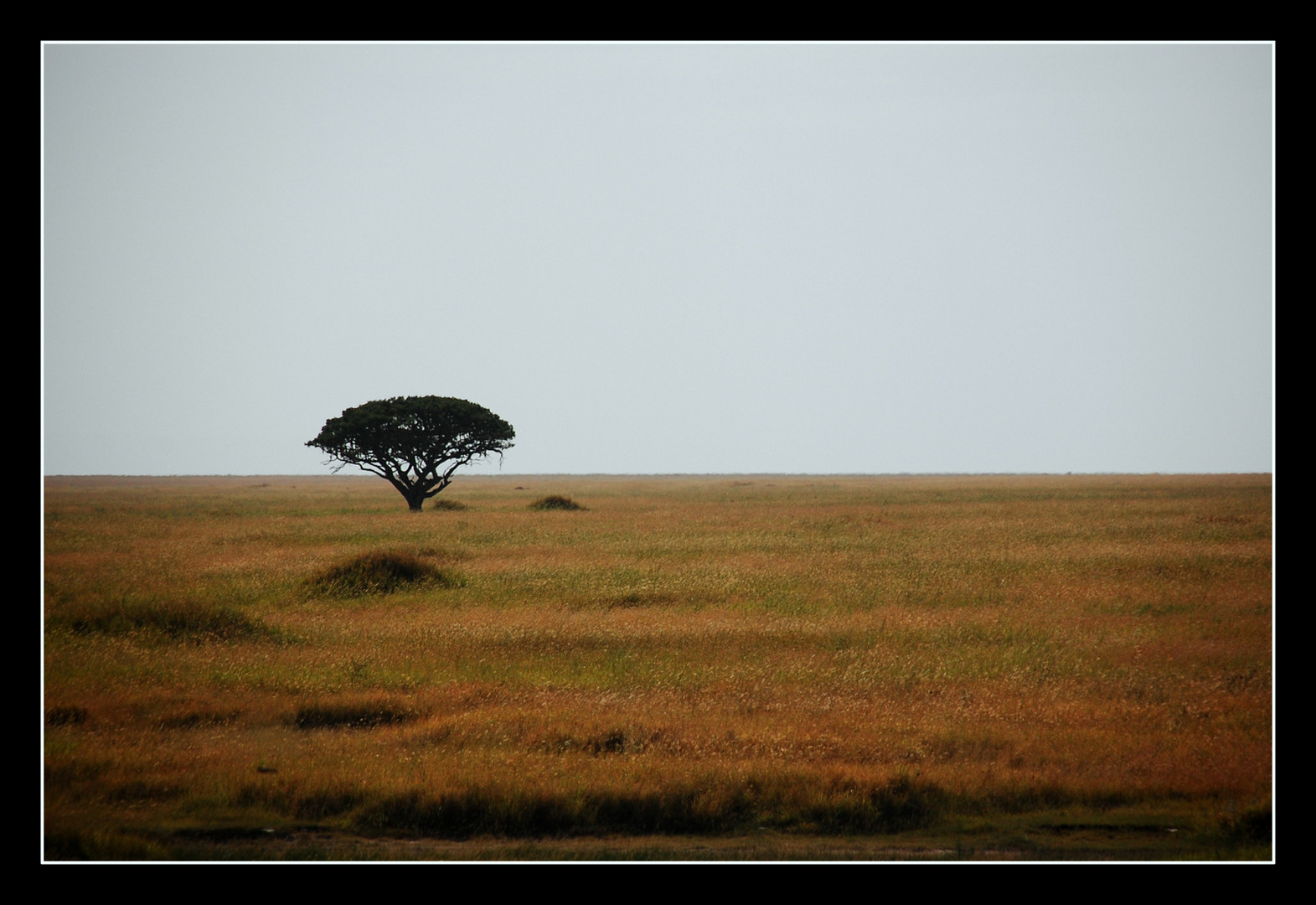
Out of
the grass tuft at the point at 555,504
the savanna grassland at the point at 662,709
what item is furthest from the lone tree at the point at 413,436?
the savanna grassland at the point at 662,709

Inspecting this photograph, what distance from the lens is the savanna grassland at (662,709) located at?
7.36 m

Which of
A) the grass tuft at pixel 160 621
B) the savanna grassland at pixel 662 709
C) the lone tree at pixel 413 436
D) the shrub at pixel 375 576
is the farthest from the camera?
the lone tree at pixel 413 436

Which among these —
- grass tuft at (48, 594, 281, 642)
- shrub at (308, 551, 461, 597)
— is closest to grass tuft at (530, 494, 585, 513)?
shrub at (308, 551, 461, 597)

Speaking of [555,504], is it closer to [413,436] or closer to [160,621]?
[413,436]

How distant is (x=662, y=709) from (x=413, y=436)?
4475 cm

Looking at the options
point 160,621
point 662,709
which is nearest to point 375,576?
point 160,621

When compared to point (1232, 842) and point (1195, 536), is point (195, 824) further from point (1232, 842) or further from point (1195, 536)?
point (1195, 536)

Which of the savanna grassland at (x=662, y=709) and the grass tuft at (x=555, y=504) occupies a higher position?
the grass tuft at (x=555, y=504)

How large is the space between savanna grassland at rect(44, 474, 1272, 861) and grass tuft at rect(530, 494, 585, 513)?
29.5 metres

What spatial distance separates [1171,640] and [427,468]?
46323mm

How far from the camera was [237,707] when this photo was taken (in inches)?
412

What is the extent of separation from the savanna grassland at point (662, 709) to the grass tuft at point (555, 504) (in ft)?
96.6

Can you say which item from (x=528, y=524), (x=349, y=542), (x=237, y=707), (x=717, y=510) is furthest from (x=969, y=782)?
(x=717, y=510)

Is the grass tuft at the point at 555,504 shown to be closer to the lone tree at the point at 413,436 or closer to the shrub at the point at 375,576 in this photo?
the lone tree at the point at 413,436
